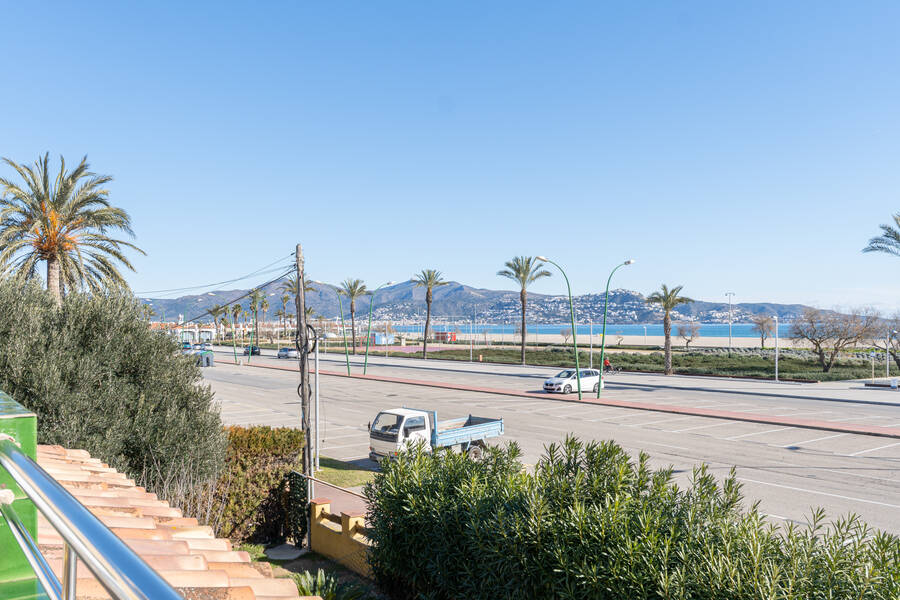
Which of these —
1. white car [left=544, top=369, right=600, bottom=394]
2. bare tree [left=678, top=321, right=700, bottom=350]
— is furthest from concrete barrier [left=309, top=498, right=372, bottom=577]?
bare tree [left=678, top=321, right=700, bottom=350]

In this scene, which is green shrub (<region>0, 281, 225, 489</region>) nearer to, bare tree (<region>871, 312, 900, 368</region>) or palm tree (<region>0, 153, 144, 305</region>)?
palm tree (<region>0, 153, 144, 305</region>)

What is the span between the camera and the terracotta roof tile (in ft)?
11.0

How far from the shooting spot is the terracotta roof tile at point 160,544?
3.35 meters

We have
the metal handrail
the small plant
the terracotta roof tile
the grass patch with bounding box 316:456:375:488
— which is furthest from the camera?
the grass patch with bounding box 316:456:375:488

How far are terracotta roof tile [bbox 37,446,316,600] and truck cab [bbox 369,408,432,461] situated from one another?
35.1ft

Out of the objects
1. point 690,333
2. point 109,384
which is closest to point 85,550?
point 109,384

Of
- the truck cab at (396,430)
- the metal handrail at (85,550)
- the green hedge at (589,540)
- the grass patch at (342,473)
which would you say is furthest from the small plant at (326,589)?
the truck cab at (396,430)

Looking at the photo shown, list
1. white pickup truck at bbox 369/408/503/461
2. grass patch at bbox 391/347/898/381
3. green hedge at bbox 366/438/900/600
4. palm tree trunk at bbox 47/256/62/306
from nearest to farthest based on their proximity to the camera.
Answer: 1. green hedge at bbox 366/438/900/600
2. white pickup truck at bbox 369/408/503/461
3. palm tree trunk at bbox 47/256/62/306
4. grass patch at bbox 391/347/898/381

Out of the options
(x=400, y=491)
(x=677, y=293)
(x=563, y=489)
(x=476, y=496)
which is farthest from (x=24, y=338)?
(x=677, y=293)

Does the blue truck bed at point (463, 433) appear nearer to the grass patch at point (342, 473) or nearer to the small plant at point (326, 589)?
the grass patch at point (342, 473)

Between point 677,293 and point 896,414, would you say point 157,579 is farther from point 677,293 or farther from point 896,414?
point 677,293

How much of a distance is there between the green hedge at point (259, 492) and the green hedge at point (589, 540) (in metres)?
4.47

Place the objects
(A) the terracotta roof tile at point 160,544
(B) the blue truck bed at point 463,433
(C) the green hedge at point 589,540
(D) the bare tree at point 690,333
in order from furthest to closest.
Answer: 1. (D) the bare tree at point 690,333
2. (B) the blue truck bed at point 463,433
3. (C) the green hedge at point 589,540
4. (A) the terracotta roof tile at point 160,544

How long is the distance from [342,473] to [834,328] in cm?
5077
